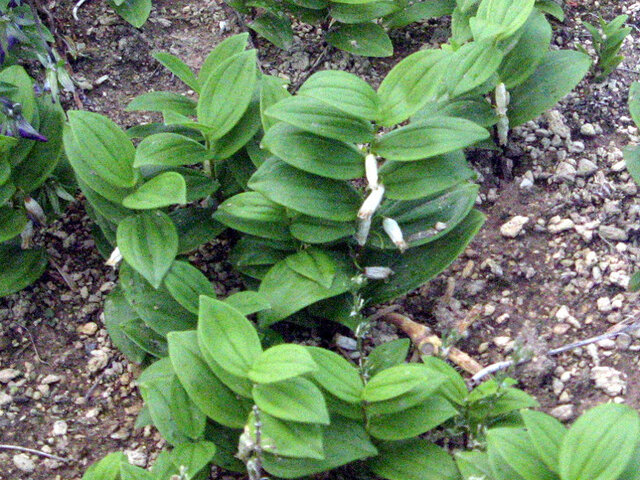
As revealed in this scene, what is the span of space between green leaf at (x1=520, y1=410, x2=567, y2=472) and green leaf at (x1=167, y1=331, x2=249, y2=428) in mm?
755

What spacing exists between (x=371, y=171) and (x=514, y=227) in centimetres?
74

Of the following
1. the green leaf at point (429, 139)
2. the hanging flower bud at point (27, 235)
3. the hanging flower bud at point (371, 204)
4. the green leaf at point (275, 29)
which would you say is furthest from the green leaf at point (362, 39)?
the hanging flower bud at point (27, 235)

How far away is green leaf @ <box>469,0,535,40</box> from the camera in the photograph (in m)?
2.68

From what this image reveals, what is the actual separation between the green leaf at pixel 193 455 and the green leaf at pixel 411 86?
1058mm

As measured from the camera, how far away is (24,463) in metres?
2.45

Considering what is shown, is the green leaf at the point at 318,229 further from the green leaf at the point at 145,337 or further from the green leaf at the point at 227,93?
the green leaf at the point at 145,337

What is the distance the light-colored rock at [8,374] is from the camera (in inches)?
104

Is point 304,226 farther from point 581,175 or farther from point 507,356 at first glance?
point 581,175

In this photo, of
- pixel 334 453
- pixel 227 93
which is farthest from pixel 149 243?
pixel 334 453

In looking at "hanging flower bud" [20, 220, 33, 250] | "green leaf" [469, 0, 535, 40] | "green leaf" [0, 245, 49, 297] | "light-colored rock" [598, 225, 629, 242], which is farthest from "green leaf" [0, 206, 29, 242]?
"light-colored rock" [598, 225, 629, 242]

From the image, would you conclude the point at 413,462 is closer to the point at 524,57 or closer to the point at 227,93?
the point at 227,93

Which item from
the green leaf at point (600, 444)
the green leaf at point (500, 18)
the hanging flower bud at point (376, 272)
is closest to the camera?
the green leaf at point (600, 444)

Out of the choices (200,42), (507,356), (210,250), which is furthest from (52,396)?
(200,42)

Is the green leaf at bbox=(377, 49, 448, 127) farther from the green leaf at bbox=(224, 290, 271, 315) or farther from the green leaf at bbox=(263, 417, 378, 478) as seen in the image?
the green leaf at bbox=(263, 417, 378, 478)
